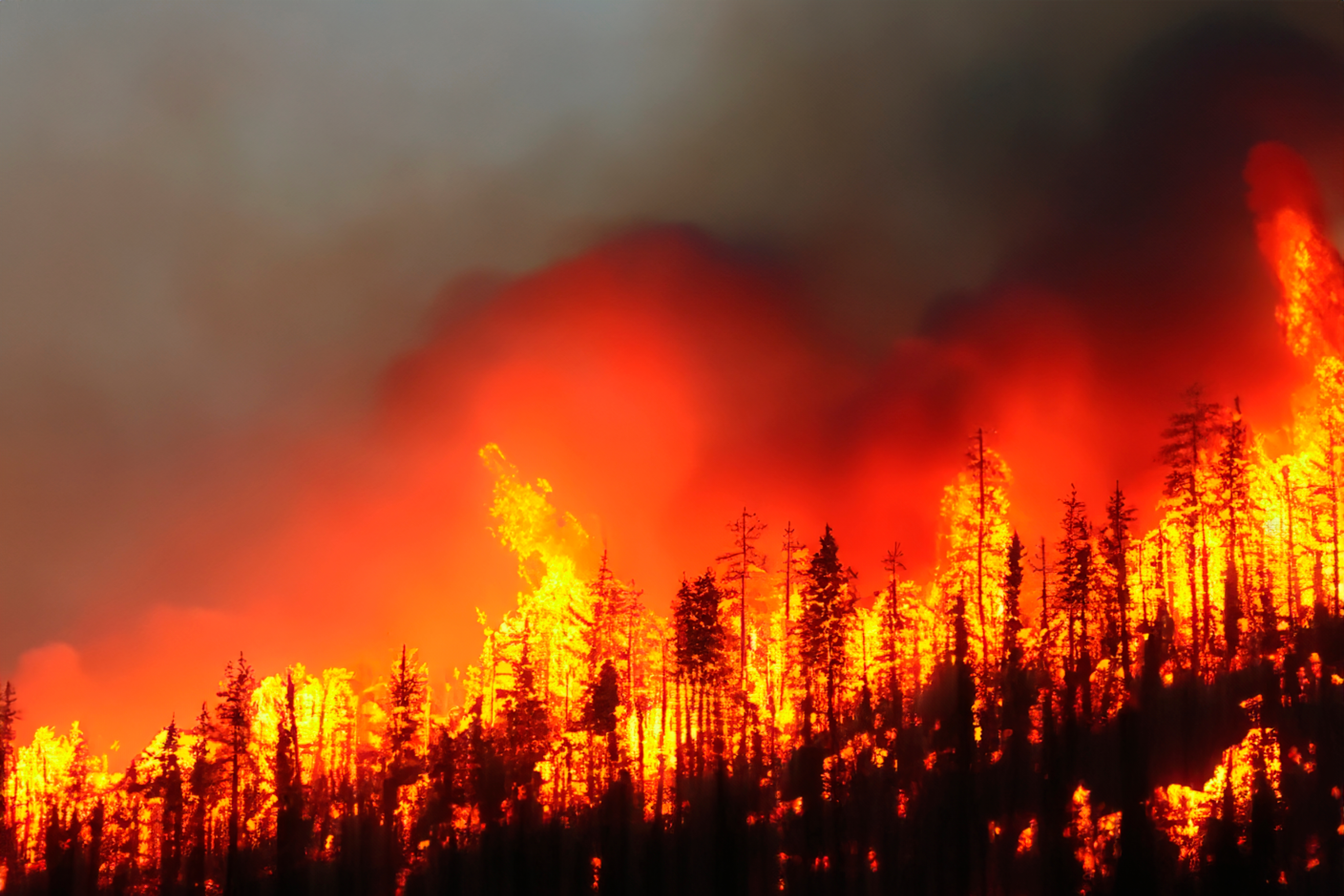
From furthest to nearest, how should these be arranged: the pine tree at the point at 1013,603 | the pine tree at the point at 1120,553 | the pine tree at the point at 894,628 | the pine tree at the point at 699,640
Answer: the pine tree at the point at 894,628 < the pine tree at the point at 699,640 < the pine tree at the point at 1013,603 < the pine tree at the point at 1120,553

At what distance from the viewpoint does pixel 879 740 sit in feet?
229

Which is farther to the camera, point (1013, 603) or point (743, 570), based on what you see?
point (743, 570)

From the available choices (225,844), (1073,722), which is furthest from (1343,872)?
(225,844)

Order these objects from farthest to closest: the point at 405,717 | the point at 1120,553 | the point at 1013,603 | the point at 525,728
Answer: the point at 405,717, the point at 525,728, the point at 1013,603, the point at 1120,553

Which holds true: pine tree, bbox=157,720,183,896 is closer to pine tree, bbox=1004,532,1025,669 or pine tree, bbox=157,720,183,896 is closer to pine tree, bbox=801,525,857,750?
pine tree, bbox=801,525,857,750

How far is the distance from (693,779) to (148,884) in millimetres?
36987

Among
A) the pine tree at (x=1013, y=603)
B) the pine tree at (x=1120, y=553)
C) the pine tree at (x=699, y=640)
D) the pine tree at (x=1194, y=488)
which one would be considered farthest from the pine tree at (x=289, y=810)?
the pine tree at (x=1194, y=488)

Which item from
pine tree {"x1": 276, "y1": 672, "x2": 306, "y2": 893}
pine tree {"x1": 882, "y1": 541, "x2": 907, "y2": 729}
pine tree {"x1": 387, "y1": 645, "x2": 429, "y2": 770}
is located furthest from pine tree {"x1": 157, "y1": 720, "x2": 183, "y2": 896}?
pine tree {"x1": 882, "y1": 541, "x2": 907, "y2": 729}

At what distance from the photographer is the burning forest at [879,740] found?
58.7m

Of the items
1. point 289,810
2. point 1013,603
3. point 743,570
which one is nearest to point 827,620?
point 743,570

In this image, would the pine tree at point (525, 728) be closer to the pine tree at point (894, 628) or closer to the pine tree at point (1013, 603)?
the pine tree at point (894, 628)

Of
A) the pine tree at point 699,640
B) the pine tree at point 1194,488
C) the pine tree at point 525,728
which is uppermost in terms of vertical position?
the pine tree at point 1194,488

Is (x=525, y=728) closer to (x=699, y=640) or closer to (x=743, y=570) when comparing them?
(x=699, y=640)

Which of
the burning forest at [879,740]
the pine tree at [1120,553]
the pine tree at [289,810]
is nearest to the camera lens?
the burning forest at [879,740]
